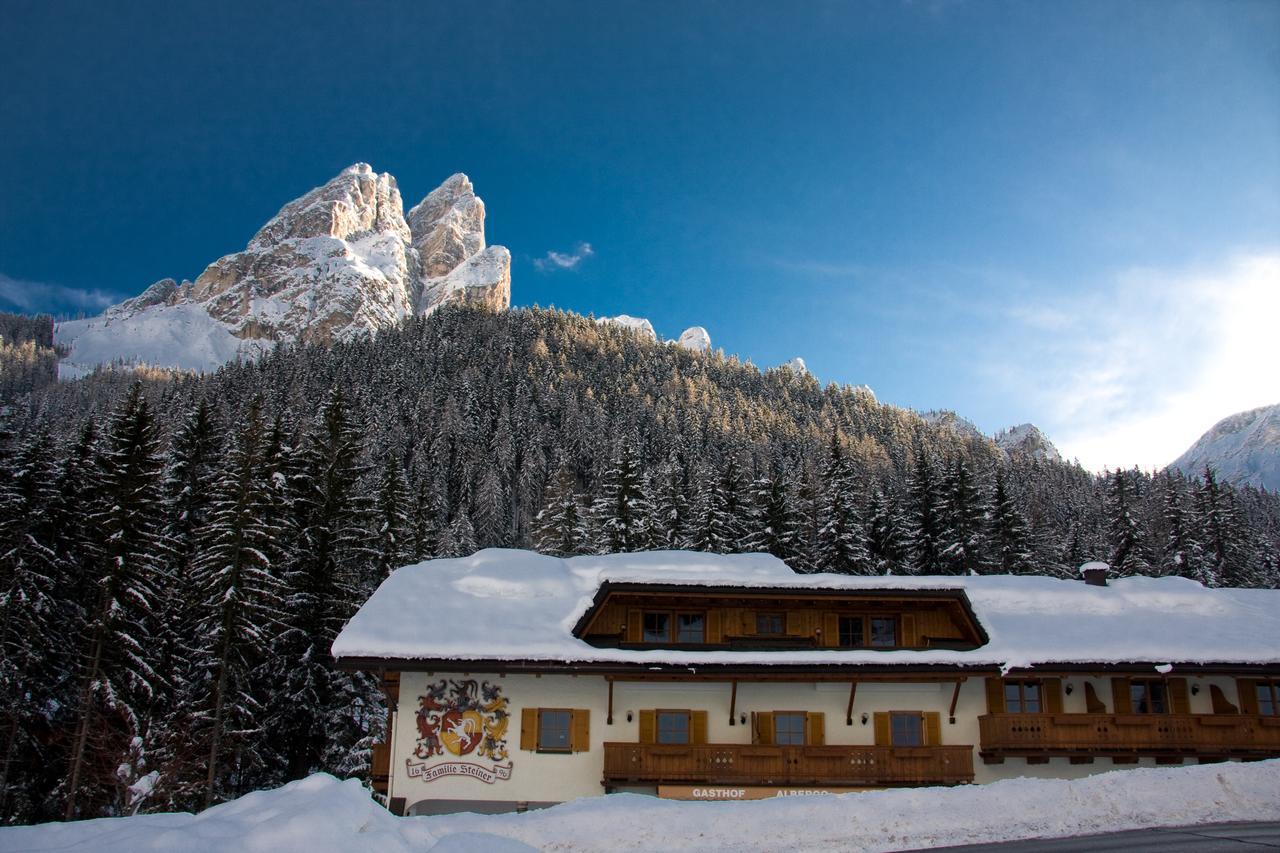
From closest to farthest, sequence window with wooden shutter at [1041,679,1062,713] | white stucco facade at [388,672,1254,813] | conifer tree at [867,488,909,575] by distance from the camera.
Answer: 1. white stucco facade at [388,672,1254,813]
2. window with wooden shutter at [1041,679,1062,713]
3. conifer tree at [867,488,909,575]

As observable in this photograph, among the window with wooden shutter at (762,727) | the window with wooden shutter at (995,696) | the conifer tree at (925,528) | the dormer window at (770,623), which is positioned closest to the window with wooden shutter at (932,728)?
the window with wooden shutter at (995,696)

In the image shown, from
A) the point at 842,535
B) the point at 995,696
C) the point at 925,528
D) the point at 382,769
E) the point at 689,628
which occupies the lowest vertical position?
the point at 382,769

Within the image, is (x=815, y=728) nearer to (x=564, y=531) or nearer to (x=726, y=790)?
(x=726, y=790)

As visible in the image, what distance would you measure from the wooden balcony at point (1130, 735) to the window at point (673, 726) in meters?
8.54

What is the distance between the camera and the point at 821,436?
159500 millimetres

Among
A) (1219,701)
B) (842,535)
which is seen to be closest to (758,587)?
(1219,701)

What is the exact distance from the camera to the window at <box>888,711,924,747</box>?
2528 cm

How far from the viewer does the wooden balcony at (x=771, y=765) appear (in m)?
23.4

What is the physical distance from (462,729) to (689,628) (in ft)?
23.8

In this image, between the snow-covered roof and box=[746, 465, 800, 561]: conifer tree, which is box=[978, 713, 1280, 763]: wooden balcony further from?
box=[746, 465, 800, 561]: conifer tree

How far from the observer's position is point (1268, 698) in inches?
1045

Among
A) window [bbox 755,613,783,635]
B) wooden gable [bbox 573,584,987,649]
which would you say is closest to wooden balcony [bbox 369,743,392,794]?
wooden gable [bbox 573,584,987,649]

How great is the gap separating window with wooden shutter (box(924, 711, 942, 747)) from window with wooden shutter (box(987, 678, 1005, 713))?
62.5 inches

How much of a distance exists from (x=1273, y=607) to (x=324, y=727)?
3446cm
